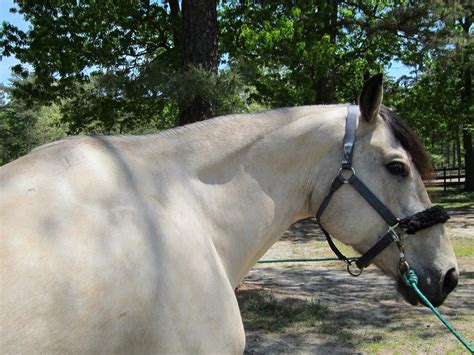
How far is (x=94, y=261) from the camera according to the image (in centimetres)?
158

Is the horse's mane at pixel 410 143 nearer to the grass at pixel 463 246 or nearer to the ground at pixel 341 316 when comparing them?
the ground at pixel 341 316

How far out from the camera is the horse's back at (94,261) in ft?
4.79

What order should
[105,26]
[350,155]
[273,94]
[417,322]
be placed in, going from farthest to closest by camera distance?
[273,94] < [105,26] < [417,322] < [350,155]

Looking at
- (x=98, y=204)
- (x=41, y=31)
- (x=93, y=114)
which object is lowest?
(x=98, y=204)

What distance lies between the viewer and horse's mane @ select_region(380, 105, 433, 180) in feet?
7.52

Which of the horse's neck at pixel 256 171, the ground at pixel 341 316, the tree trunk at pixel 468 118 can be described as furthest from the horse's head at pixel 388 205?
the tree trunk at pixel 468 118

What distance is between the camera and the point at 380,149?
7.27ft

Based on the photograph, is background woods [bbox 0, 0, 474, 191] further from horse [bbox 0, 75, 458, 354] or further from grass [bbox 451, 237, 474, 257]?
grass [bbox 451, 237, 474, 257]

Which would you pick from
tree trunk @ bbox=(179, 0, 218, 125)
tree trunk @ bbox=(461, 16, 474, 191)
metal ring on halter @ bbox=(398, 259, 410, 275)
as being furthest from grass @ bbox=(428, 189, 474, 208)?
metal ring on halter @ bbox=(398, 259, 410, 275)

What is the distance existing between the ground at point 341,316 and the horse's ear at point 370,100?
1.96 m

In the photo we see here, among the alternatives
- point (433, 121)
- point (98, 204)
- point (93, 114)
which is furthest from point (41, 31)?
point (433, 121)

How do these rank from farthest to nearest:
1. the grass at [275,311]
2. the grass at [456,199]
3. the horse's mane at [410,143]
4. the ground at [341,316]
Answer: the grass at [456,199] < the grass at [275,311] < the ground at [341,316] < the horse's mane at [410,143]

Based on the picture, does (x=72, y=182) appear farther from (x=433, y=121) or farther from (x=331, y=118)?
(x=433, y=121)

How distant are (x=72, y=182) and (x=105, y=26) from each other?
→ 10.7 m
